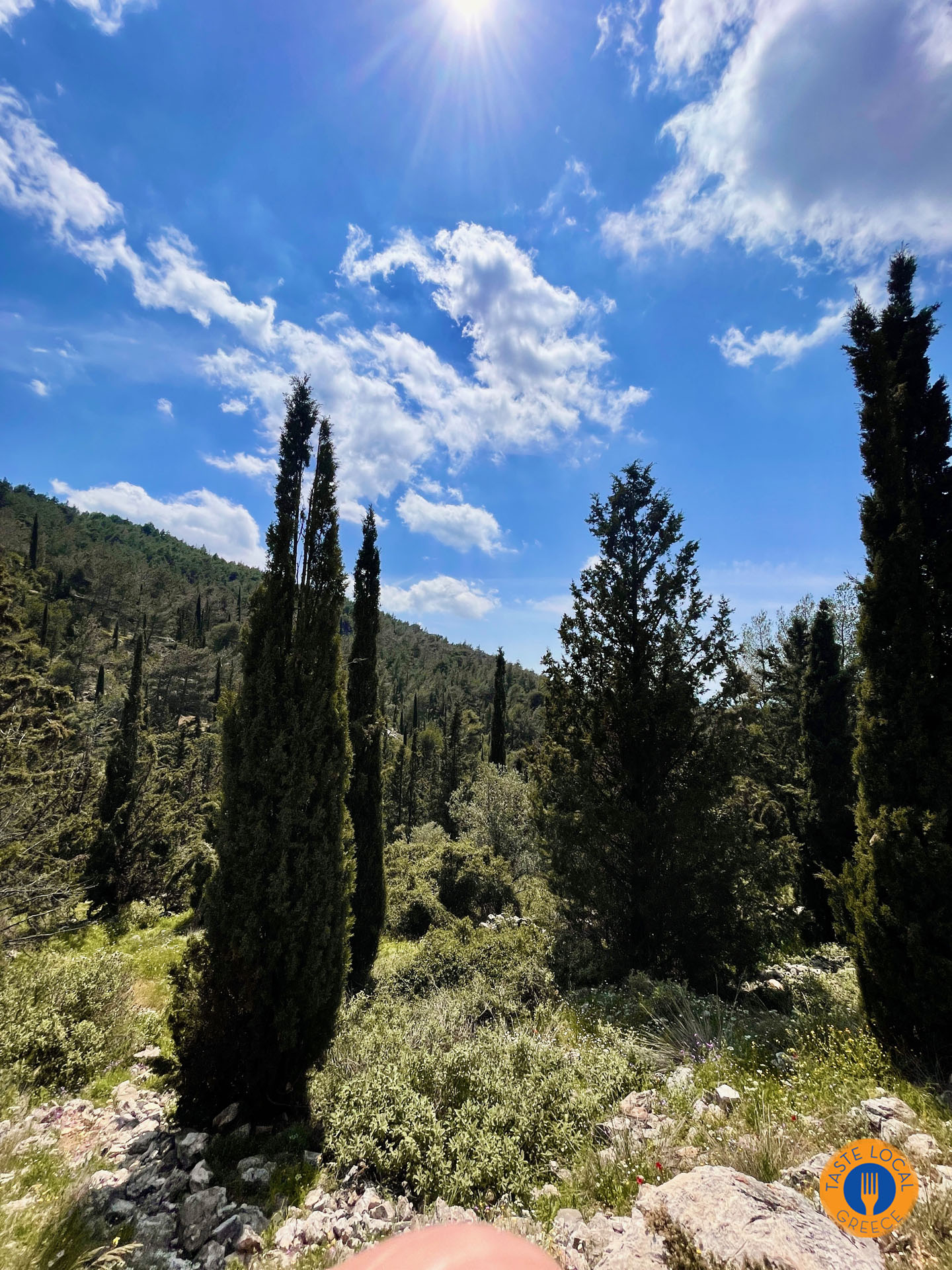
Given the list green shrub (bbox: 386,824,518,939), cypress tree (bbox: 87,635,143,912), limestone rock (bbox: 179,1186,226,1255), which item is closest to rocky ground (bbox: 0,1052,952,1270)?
limestone rock (bbox: 179,1186,226,1255)

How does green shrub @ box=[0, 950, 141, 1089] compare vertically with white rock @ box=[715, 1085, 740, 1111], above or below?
below

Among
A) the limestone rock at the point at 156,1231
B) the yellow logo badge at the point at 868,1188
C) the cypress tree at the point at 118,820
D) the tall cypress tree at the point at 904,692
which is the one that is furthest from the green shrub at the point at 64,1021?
the tall cypress tree at the point at 904,692

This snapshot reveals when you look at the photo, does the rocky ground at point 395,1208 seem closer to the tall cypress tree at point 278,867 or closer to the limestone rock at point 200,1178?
the limestone rock at point 200,1178

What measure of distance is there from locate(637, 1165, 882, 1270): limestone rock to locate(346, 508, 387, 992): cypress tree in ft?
27.0

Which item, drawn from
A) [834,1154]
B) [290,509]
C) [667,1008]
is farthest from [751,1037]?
[290,509]

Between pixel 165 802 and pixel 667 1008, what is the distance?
15.5 metres

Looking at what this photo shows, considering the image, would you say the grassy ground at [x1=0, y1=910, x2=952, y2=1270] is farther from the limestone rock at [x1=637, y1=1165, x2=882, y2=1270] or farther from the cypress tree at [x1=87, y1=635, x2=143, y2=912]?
the cypress tree at [x1=87, y1=635, x2=143, y2=912]

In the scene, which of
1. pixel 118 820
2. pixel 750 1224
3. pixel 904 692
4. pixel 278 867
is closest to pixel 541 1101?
pixel 750 1224

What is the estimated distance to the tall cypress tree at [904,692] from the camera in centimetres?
486

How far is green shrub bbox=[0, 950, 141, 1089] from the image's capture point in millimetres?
5340

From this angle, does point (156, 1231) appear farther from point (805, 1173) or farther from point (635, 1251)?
point (805, 1173)

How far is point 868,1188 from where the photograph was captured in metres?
2.87

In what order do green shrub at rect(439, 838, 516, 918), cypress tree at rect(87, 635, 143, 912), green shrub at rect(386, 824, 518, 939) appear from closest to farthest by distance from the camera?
green shrub at rect(386, 824, 518, 939) → cypress tree at rect(87, 635, 143, 912) → green shrub at rect(439, 838, 516, 918)

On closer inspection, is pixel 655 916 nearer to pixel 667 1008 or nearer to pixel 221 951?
pixel 667 1008
